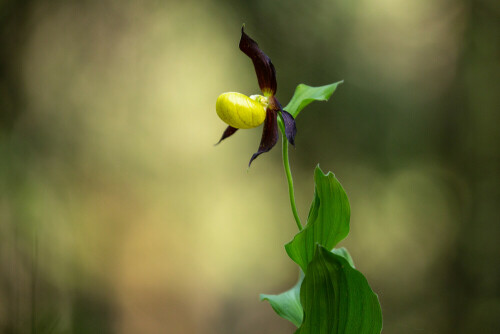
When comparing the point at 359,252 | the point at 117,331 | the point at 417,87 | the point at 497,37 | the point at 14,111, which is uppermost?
the point at 497,37

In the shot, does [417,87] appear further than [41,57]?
Yes

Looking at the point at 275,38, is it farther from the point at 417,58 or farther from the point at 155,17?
the point at 417,58

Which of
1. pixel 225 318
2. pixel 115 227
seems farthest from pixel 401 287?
pixel 115 227

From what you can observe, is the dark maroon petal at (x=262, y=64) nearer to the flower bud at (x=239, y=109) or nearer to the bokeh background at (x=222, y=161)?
the flower bud at (x=239, y=109)

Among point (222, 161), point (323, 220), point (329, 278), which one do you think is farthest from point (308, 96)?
point (222, 161)

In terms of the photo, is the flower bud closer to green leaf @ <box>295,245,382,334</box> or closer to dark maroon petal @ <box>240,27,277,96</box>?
dark maroon petal @ <box>240,27,277,96</box>

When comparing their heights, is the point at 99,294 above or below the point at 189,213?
below

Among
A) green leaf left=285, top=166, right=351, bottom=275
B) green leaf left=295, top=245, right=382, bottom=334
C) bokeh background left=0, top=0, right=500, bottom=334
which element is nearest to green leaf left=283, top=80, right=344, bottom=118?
green leaf left=285, top=166, right=351, bottom=275
